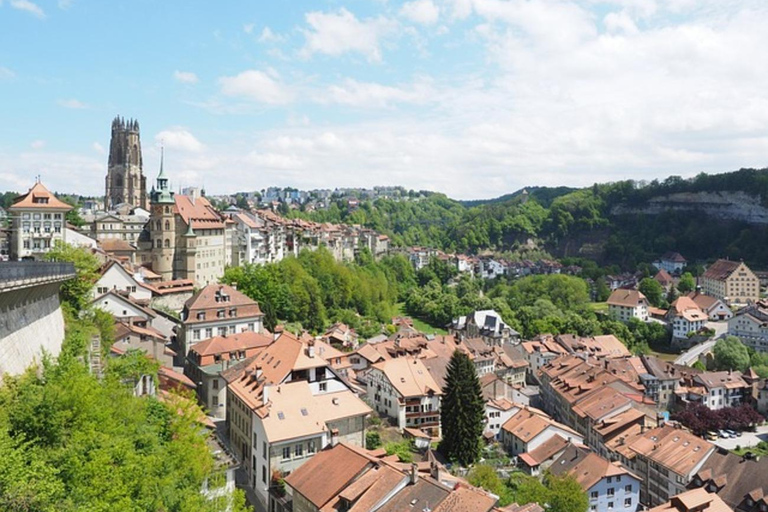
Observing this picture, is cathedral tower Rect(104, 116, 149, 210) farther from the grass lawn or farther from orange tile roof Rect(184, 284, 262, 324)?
orange tile roof Rect(184, 284, 262, 324)

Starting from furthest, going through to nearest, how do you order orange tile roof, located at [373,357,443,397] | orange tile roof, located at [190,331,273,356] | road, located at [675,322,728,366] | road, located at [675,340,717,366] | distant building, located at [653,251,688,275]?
1. distant building, located at [653,251,688,275]
2. road, located at [675,322,728,366]
3. road, located at [675,340,717,366]
4. orange tile roof, located at [373,357,443,397]
5. orange tile roof, located at [190,331,273,356]

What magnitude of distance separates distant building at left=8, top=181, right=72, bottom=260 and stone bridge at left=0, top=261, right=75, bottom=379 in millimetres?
22964

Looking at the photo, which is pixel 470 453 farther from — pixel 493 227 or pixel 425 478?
pixel 493 227

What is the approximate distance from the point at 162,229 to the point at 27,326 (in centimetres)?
3437

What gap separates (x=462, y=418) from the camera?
118 ft

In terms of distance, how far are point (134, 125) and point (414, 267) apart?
2207 inches

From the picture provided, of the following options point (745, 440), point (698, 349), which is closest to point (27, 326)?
point (745, 440)

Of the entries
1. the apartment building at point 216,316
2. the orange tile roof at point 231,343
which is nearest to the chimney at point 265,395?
the orange tile roof at point 231,343

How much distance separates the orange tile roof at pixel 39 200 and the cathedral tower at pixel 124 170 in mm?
47900

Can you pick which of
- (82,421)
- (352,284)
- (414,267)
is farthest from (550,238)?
(82,421)

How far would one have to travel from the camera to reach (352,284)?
73.2 m

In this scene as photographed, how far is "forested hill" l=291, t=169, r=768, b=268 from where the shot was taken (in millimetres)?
132000

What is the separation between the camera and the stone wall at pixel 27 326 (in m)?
17.1

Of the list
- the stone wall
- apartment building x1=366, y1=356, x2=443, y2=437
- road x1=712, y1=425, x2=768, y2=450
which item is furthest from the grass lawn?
the stone wall
